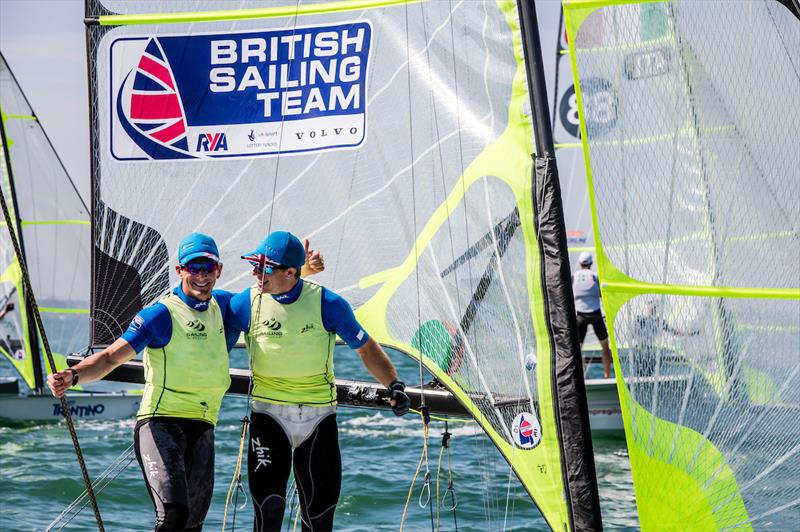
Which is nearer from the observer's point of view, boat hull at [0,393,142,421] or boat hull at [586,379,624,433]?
boat hull at [586,379,624,433]

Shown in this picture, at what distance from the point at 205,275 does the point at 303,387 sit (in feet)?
1.78

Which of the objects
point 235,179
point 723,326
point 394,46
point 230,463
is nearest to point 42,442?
point 230,463

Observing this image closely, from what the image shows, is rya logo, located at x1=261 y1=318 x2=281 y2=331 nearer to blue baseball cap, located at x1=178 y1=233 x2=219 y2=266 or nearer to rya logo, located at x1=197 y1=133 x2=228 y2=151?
→ blue baseball cap, located at x1=178 y1=233 x2=219 y2=266

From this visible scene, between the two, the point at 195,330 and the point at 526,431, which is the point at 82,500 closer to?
the point at 195,330

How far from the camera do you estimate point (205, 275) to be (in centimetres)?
396

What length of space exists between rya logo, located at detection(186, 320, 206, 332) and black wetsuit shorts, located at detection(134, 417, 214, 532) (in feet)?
1.03

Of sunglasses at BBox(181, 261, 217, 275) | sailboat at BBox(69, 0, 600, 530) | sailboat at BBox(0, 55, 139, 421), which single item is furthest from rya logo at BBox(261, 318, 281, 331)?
sailboat at BBox(0, 55, 139, 421)

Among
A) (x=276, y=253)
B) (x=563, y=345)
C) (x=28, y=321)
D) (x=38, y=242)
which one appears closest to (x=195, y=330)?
(x=276, y=253)

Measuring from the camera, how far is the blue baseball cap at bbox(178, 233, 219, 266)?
3.91 metres

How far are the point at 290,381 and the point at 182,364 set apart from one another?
1.34ft

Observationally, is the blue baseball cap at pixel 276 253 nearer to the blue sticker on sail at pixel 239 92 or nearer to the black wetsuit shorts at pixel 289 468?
the black wetsuit shorts at pixel 289 468

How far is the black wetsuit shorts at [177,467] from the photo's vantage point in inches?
151

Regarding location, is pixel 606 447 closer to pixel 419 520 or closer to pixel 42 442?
pixel 419 520

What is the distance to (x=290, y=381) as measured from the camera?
4121 mm
